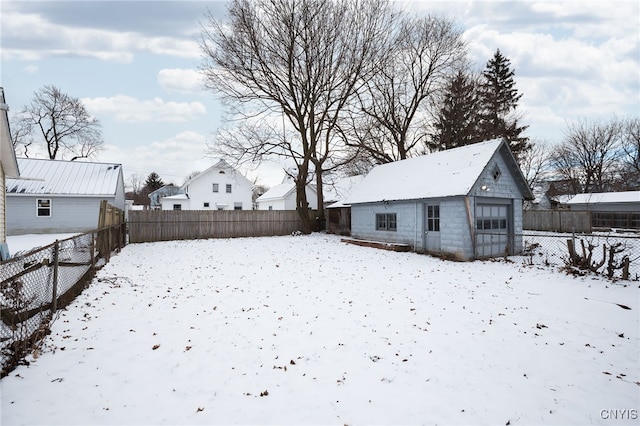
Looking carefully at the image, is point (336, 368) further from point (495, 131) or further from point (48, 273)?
point (495, 131)

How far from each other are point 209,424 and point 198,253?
11.9 metres

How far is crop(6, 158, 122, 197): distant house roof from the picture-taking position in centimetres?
2150

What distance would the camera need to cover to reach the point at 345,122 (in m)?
24.4

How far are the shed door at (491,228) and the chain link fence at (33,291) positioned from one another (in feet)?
42.2

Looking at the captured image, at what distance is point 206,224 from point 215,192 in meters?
18.4

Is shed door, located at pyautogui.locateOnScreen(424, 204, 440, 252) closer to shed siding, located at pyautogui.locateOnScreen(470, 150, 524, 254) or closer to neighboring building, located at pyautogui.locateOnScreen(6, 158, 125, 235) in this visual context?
shed siding, located at pyautogui.locateOnScreen(470, 150, 524, 254)

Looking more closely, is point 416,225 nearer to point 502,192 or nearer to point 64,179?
point 502,192

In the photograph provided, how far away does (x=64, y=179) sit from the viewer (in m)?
22.8

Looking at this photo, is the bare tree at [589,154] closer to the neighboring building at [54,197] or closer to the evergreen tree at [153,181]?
the neighboring building at [54,197]

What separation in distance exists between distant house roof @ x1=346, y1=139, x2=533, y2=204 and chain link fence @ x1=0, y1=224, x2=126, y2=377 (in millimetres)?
12325

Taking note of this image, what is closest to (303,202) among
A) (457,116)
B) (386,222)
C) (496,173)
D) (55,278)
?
(386,222)

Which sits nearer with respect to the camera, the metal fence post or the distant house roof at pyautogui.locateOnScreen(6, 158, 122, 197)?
the metal fence post

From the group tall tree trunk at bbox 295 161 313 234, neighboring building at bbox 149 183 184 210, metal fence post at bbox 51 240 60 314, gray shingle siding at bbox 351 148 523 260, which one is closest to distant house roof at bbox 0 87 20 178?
metal fence post at bbox 51 240 60 314

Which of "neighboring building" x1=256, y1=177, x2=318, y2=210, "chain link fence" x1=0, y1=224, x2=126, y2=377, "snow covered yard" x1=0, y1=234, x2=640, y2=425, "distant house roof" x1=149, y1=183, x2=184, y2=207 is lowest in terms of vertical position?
"snow covered yard" x1=0, y1=234, x2=640, y2=425
